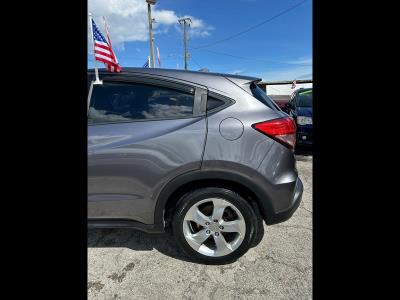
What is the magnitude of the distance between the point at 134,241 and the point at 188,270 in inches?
28.4

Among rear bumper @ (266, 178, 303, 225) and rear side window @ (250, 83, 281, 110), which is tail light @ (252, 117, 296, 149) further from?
rear bumper @ (266, 178, 303, 225)

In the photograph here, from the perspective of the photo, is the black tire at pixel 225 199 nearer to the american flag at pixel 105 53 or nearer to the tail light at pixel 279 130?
the tail light at pixel 279 130

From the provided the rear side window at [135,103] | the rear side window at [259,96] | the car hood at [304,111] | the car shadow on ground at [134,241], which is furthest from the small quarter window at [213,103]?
the car hood at [304,111]

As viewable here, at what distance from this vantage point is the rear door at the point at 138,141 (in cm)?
197

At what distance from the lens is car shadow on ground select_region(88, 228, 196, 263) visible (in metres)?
2.38

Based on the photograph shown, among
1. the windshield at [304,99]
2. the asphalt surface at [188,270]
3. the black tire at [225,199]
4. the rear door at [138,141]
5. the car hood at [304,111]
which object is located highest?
the windshield at [304,99]

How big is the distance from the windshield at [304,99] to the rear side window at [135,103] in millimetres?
4759

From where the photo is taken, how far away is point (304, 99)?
624cm

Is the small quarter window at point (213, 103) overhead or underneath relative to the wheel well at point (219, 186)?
overhead

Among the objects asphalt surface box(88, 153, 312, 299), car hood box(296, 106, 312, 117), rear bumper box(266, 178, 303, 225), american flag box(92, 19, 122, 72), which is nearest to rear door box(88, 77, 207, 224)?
american flag box(92, 19, 122, 72)
